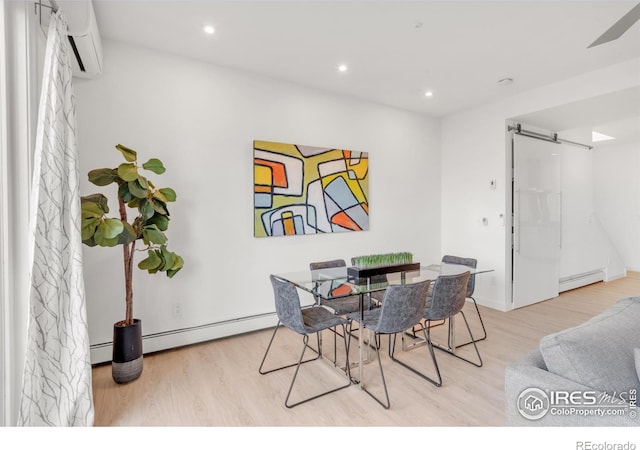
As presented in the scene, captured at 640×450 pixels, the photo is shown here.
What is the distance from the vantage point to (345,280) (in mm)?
2703

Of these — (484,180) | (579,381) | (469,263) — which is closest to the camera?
(579,381)

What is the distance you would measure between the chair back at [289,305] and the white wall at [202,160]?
117 cm

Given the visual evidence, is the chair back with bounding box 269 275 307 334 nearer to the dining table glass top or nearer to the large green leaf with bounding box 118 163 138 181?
the dining table glass top

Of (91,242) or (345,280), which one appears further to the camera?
(345,280)

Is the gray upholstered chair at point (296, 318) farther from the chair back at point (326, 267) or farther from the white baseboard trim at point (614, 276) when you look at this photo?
the white baseboard trim at point (614, 276)

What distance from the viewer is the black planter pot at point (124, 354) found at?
2.45 metres

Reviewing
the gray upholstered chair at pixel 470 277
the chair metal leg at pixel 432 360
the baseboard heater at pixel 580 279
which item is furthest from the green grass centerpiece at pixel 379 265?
the baseboard heater at pixel 580 279

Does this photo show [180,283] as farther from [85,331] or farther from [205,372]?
[85,331]

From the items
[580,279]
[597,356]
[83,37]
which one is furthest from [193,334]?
[580,279]

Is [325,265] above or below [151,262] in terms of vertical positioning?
below

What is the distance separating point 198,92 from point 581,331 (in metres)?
3.40

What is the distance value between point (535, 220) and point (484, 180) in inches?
36.9

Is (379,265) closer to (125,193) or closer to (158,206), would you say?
(158,206)

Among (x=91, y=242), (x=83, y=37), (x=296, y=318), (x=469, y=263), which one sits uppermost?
(x=83, y=37)
